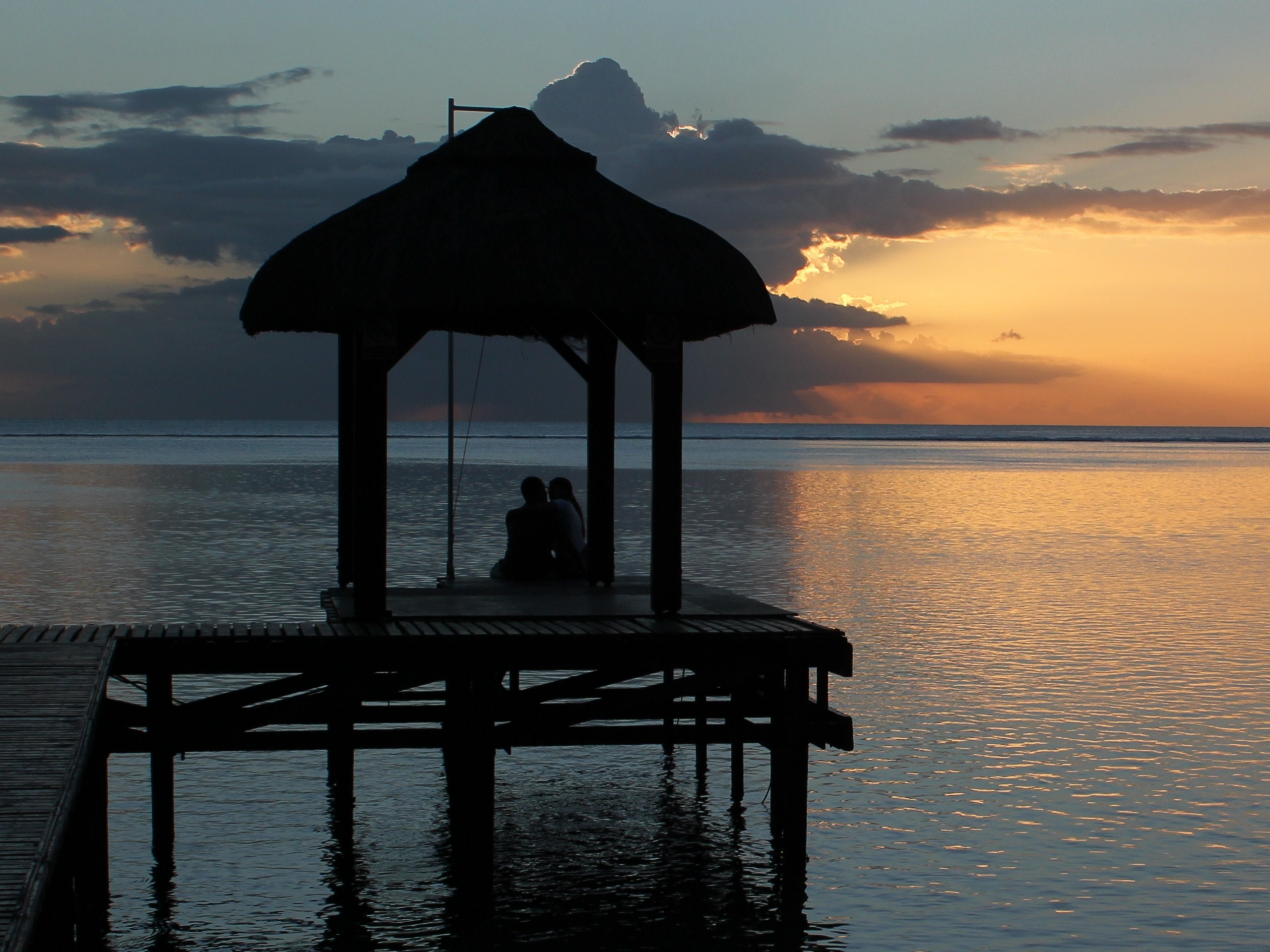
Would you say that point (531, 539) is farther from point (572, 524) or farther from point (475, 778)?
point (475, 778)

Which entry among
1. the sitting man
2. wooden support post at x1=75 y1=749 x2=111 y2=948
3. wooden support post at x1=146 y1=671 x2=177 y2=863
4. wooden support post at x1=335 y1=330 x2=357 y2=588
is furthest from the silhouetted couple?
wooden support post at x1=75 y1=749 x2=111 y2=948

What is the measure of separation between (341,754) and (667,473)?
3.42 meters

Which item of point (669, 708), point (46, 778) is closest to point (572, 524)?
point (669, 708)

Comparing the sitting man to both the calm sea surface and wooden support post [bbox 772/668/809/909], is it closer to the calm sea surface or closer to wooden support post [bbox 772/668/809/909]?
the calm sea surface

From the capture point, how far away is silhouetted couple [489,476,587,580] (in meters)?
12.3

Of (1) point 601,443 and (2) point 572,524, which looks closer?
(2) point 572,524

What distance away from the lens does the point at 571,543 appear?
12.3m

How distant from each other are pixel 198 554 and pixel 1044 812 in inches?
759

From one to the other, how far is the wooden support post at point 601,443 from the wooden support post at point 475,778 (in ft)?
10.4

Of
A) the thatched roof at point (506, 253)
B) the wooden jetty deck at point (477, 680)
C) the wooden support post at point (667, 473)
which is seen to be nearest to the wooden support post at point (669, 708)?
the wooden jetty deck at point (477, 680)

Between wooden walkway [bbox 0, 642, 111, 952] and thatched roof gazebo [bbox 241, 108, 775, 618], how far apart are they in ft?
6.44

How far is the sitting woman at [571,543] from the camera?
1231 cm

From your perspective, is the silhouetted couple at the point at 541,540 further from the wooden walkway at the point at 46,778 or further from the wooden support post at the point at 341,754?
the wooden walkway at the point at 46,778

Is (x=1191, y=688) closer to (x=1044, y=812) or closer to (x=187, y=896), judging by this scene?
(x=1044, y=812)
